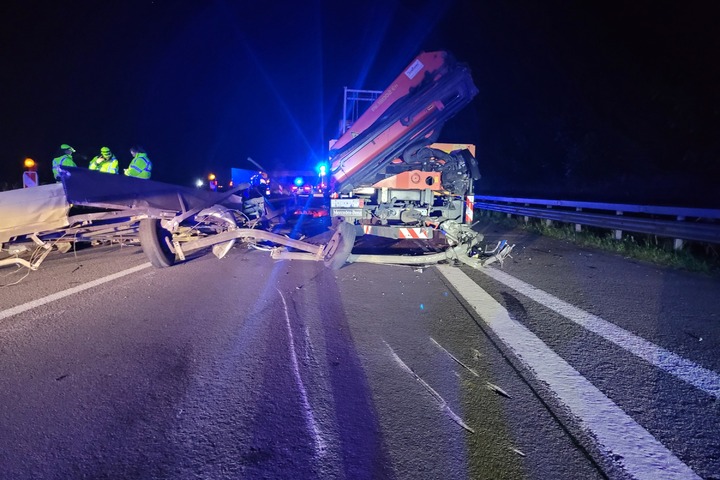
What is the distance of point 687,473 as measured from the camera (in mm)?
2047

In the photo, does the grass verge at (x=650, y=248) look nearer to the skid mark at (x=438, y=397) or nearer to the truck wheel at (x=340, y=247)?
the truck wheel at (x=340, y=247)

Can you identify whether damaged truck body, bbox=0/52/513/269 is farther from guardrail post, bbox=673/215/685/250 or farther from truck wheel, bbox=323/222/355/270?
guardrail post, bbox=673/215/685/250

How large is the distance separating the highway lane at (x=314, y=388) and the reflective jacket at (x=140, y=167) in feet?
12.3

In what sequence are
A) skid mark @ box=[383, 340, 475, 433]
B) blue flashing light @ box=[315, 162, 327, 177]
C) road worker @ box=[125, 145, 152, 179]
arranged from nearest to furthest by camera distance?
skid mark @ box=[383, 340, 475, 433], blue flashing light @ box=[315, 162, 327, 177], road worker @ box=[125, 145, 152, 179]

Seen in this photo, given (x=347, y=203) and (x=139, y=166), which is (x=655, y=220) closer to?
(x=347, y=203)

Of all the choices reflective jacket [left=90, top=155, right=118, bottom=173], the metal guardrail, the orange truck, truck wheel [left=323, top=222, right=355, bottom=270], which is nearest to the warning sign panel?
reflective jacket [left=90, top=155, right=118, bottom=173]

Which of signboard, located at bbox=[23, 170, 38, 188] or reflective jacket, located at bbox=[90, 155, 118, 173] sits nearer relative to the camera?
signboard, located at bbox=[23, 170, 38, 188]

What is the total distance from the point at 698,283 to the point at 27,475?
732 centimetres

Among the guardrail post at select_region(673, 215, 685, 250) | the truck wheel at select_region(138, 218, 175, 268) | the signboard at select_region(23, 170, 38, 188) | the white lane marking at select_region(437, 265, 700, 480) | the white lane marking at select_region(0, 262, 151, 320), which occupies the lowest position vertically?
the white lane marking at select_region(437, 265, 700, 480)

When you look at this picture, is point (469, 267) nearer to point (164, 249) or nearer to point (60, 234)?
point (164, 249)

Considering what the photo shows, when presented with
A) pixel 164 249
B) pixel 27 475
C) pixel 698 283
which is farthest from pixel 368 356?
pixel 698 283

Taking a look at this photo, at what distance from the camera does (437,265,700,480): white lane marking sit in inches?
83.0

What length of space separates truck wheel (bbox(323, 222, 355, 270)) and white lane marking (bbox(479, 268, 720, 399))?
249 centimetres

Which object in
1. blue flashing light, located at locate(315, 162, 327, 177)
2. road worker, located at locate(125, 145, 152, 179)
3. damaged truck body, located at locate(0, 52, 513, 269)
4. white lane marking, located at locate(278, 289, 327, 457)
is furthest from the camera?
road worker, located at locate(125, 145, 152, 179)
